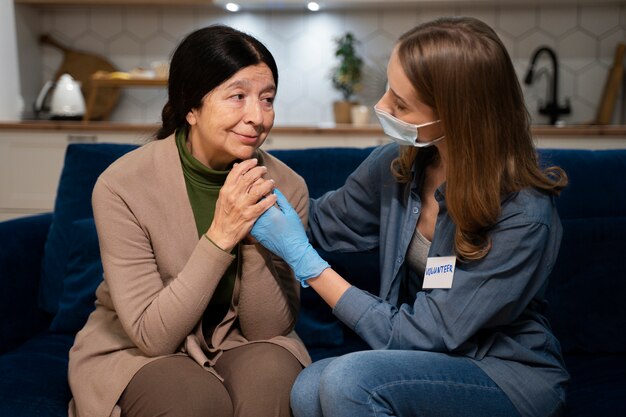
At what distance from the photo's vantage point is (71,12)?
4266 millimetres

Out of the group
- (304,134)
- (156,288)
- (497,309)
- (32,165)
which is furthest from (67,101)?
(497,309)

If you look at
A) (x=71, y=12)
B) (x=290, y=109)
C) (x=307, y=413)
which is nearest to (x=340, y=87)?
(x=290, y=109)

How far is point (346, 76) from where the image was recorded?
397 centimetres

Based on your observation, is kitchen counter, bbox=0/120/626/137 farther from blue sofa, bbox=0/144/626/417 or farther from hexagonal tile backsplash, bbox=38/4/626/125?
blue sofa, bbox=0/144/626/417

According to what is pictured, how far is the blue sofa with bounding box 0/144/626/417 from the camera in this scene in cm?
183

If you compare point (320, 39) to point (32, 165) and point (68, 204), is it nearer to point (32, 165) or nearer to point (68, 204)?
point (32, 165)

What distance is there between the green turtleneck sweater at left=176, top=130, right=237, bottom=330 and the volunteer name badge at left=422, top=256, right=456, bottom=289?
0.41 metres

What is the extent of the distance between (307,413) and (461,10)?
10.3 feet

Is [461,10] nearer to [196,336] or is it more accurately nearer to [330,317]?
[330,317]

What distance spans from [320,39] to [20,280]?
263cm

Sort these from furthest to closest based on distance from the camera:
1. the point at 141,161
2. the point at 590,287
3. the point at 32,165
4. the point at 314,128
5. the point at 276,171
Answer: the point at 32,165
the point at 314,128
the point at 590,287
the point at 276,171
the point at 141,161

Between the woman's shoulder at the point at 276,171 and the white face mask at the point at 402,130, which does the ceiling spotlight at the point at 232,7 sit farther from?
the white face mask at the point at 402,130

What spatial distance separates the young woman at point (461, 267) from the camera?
1.33 metres

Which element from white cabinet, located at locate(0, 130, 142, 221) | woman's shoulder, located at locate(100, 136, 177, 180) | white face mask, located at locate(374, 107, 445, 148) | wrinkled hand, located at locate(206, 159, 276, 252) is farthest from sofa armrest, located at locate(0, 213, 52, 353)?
white cabinet, located at locate(0, 130, 142, 221)
